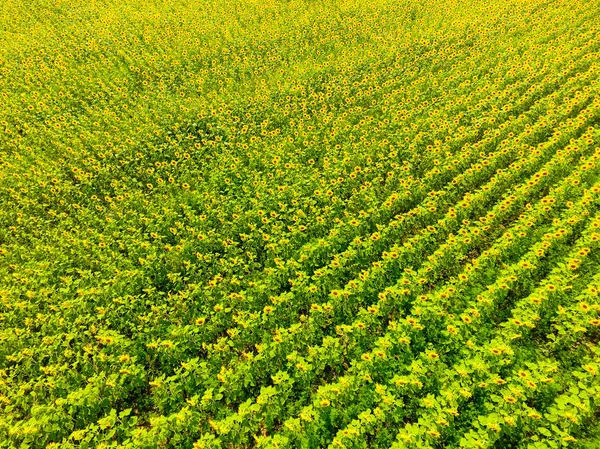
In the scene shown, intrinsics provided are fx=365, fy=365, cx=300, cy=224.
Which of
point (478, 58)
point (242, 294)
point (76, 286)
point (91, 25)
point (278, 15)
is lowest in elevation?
point (242, 294)

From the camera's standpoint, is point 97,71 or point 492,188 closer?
point 492,188

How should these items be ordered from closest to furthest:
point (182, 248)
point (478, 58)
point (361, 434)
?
point (361, 434)
point (182, 248)
point (478, 58)

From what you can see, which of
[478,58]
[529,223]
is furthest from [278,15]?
[529,223]

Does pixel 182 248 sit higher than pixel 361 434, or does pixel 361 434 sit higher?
pixel 182 248

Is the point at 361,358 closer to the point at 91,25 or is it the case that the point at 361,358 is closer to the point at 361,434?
the point at 361,434

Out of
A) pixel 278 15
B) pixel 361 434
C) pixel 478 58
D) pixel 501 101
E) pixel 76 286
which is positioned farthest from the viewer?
pixel 278 15

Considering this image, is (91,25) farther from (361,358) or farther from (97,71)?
(361,358)

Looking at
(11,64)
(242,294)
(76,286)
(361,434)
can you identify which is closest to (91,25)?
(11,64)
